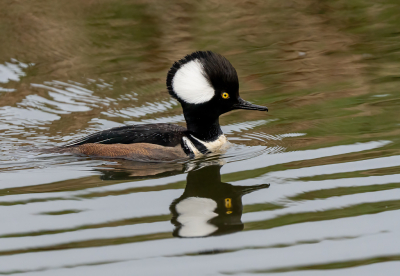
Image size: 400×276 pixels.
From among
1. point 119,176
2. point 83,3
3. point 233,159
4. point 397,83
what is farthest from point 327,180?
point 83,3

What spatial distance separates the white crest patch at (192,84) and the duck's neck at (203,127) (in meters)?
0.28

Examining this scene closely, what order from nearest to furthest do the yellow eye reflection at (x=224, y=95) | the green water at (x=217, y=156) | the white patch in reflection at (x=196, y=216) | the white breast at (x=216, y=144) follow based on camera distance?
1. the green water at (x=217, y=156)
2. the white patch in reflection at (x=196, y=216)
3. the yellow eye reflection at (x=224, y=95)
4. the white breast at (x=216, y=144)

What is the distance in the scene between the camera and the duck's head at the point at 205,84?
6.36m

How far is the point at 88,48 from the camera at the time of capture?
12.4m

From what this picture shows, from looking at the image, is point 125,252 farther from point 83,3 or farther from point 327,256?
point 83,3

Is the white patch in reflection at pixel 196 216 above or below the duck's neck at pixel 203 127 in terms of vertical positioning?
below

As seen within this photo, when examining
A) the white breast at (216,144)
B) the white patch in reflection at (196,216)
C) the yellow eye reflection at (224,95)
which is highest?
the yellow eye reflection at (224,95)

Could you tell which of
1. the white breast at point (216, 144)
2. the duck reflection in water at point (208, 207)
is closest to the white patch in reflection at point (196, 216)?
the duck reflection in water at point (208, 207)

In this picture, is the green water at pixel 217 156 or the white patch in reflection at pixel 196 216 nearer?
the green water at pixel 217 156

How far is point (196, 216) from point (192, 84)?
7.35ft

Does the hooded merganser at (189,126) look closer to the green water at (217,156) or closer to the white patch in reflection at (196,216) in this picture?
the green water at (217,156)

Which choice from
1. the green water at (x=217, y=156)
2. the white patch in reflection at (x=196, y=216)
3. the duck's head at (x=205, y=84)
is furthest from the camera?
the duck's head at (x=205, y=84)

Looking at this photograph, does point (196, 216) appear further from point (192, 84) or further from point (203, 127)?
point (203, 127)

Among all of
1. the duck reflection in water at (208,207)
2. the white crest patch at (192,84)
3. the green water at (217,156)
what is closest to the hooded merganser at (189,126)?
the white crest patch at (192,84)
